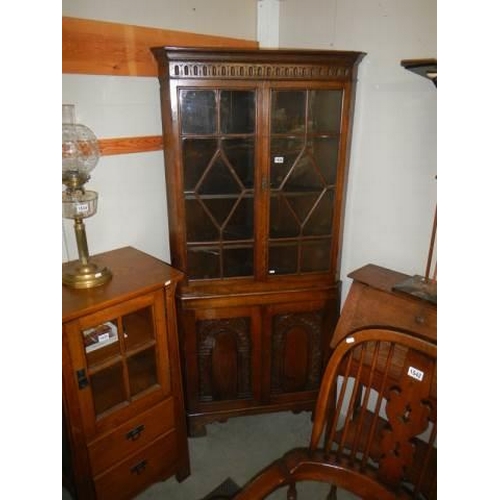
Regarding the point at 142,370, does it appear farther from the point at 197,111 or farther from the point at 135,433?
the point at 197,111

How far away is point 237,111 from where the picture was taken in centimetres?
173

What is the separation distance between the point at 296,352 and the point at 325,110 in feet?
3.87

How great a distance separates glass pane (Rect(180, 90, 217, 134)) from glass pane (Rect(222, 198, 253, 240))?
Result: 1.18ft

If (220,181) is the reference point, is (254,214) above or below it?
below

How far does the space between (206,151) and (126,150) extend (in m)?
0.37

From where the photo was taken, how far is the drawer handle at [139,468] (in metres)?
1.65

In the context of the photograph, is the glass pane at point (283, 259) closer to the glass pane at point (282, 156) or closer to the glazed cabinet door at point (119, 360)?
the glass pane at point (282, 156)

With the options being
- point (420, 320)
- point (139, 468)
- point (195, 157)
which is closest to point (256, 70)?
point (195, 157)

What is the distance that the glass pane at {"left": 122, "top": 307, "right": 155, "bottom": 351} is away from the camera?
1.59 meters

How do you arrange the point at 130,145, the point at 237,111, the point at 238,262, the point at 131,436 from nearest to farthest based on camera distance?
the point at 131,436
the point at 237,111
the point at 130,145
the point at 238,262

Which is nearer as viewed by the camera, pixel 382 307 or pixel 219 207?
pixel 382 307
